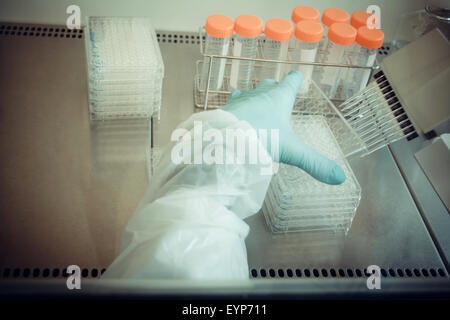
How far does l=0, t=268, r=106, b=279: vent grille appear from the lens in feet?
3.44

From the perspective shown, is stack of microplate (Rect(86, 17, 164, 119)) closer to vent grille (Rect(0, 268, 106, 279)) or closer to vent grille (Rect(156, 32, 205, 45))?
vent grille (Rect(156, 32, 205, 45))

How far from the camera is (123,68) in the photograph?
1.32 metres

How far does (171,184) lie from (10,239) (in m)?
0.43

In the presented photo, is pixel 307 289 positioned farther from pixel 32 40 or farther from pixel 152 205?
pixel 32 40

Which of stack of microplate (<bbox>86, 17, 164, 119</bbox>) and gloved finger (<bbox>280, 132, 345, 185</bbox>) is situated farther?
stack of microplate (<bbox>86, 17, 164, 119</bbox>)

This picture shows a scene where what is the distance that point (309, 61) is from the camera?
1511 millimetres

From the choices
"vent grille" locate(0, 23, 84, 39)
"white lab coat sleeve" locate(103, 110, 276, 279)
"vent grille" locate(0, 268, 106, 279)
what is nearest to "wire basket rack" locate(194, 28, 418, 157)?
"white lab coat sleeve" locate(103, 110, 276, 279)

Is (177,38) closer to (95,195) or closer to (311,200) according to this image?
(95,195)

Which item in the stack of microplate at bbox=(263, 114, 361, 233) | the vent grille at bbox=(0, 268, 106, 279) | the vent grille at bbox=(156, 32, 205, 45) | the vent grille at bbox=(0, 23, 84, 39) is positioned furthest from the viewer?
the vent grille at bbox=(156, 32, 205, 45)

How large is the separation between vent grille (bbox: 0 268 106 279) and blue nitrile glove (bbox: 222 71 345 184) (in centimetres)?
55

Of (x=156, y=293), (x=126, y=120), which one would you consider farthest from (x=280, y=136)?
(x=156, y=293)

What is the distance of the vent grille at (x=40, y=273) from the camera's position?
41.3 inches

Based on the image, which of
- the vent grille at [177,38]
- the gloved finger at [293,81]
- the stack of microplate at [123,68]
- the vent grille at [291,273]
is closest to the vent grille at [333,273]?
the vent grille at [291,273]

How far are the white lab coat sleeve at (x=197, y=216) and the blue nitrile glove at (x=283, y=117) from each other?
8 cm
